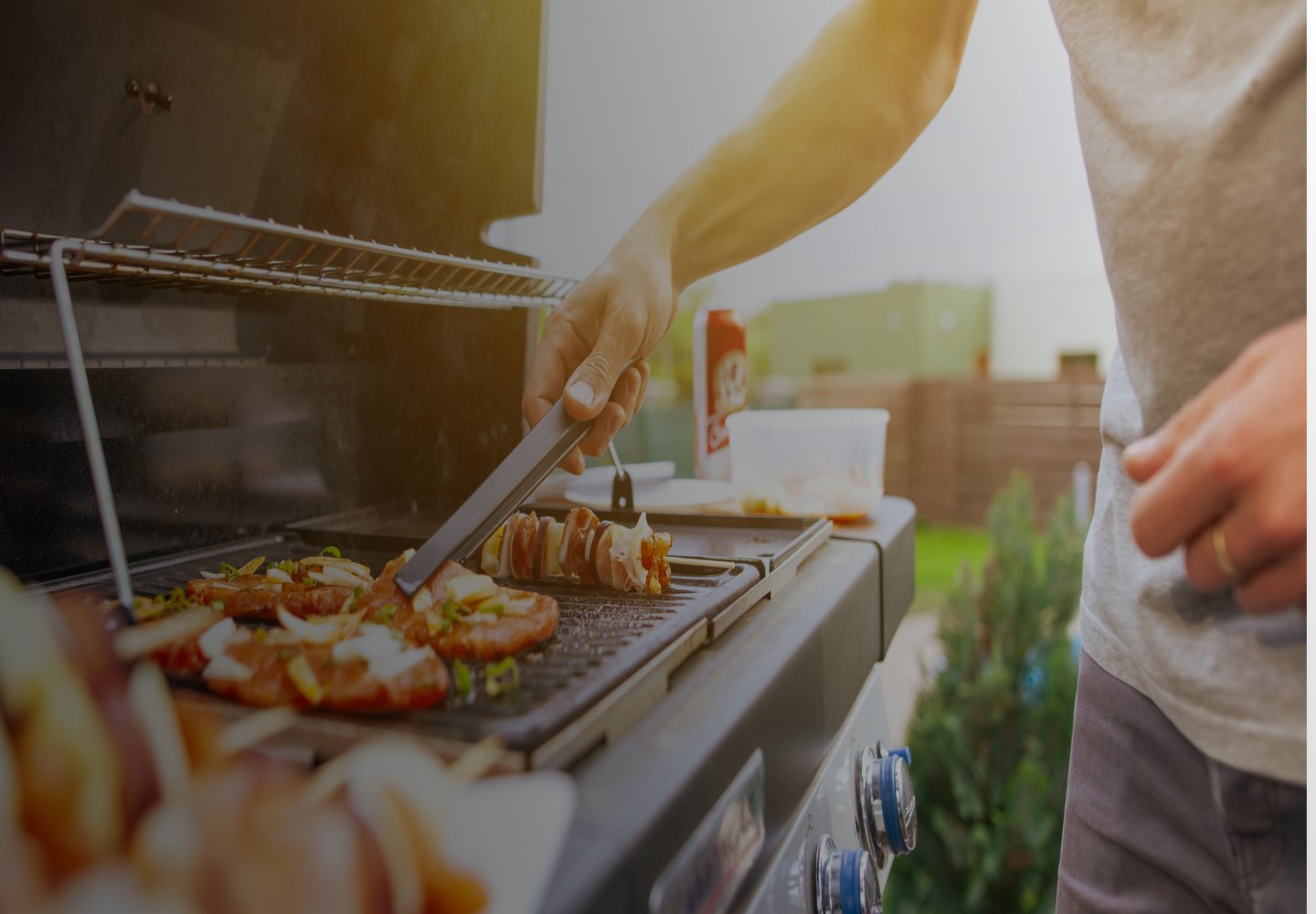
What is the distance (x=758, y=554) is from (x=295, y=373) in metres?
0.71

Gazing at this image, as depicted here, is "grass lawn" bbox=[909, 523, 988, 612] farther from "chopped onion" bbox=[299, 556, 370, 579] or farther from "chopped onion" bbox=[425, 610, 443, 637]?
"chopped onion" bbox=[425, 610, 443, 637]

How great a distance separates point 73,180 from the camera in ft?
3.24

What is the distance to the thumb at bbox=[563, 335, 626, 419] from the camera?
37.3 inches

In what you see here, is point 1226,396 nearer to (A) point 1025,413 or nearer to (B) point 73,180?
(B) point 73,180

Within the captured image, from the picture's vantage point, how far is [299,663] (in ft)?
2.10

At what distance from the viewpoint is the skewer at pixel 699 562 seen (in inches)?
40.2

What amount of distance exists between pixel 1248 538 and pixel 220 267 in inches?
34.8

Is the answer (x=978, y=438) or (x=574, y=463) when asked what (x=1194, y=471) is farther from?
(x=978, y=438)

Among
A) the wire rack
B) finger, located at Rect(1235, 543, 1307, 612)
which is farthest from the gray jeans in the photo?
the wire rack

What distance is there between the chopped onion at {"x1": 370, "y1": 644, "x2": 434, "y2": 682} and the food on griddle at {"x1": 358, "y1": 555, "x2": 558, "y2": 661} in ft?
0.29

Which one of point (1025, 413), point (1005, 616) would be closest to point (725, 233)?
point (1005, 616)

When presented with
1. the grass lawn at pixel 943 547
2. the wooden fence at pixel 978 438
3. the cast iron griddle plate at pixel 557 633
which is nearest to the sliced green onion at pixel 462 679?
the cast iron griddle plate at pixel 557 633

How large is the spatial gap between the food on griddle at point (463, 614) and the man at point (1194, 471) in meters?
0.22

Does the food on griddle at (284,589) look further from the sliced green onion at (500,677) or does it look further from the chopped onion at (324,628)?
the sliced green onion at (500,677)
